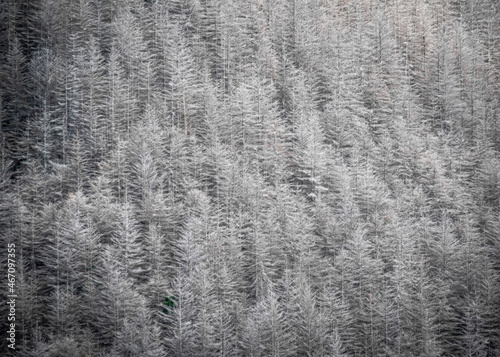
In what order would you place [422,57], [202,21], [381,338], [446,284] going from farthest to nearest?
[422,57]
[202,21]
[446,284]
[381,338]

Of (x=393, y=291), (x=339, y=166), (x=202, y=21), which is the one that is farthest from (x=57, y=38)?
(x=393, y=291)

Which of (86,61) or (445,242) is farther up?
(86,61)

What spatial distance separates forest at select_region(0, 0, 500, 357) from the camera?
94.0 feet

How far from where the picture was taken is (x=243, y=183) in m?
38.1

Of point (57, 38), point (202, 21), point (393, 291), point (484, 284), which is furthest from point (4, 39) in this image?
point (484, 284)

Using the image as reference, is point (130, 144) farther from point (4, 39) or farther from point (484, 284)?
point (484, 284)

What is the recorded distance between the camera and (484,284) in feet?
108

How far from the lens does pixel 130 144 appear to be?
39.6m

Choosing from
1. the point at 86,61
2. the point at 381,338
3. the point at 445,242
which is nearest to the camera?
the point at 381,338

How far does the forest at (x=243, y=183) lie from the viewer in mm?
28641

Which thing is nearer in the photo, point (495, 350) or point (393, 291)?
point (495, 350)

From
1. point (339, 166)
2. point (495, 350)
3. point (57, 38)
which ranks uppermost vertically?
point (57, 38)

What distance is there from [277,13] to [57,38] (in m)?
27.6

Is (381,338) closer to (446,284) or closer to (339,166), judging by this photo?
(446,284)
